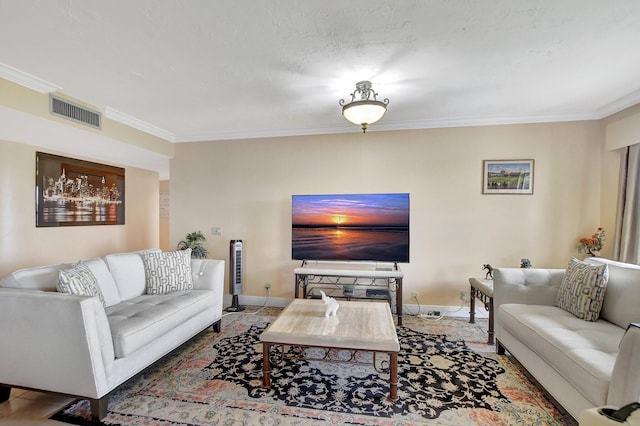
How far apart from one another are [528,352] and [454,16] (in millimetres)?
2378

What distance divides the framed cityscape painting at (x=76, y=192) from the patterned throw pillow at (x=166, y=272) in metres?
2.14

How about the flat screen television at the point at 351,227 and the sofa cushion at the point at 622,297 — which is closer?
the sofa cushion at the point at 622,297

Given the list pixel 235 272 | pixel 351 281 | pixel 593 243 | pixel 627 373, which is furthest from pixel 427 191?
pixel 235 272

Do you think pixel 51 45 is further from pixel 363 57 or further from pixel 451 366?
pixel 451 366

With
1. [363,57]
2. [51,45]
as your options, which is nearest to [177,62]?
[51,45]

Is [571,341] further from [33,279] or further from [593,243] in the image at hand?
[33,279]

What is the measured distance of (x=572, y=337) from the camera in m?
1.85

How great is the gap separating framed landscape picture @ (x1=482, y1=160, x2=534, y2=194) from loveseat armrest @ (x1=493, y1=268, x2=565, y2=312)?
4.02 ft

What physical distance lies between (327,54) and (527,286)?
2617mm

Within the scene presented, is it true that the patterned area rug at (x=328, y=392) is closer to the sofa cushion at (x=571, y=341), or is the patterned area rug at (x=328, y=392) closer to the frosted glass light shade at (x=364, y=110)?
the sofa cushion at (x=571, y=341)

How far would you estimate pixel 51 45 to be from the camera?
200 centimetres

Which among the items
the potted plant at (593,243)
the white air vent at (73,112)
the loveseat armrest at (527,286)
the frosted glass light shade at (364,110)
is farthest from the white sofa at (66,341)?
the potted plant at (593,243)

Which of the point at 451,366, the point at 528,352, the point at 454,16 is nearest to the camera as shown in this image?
the point at 454,16

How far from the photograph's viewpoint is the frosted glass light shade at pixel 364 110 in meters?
2.49
